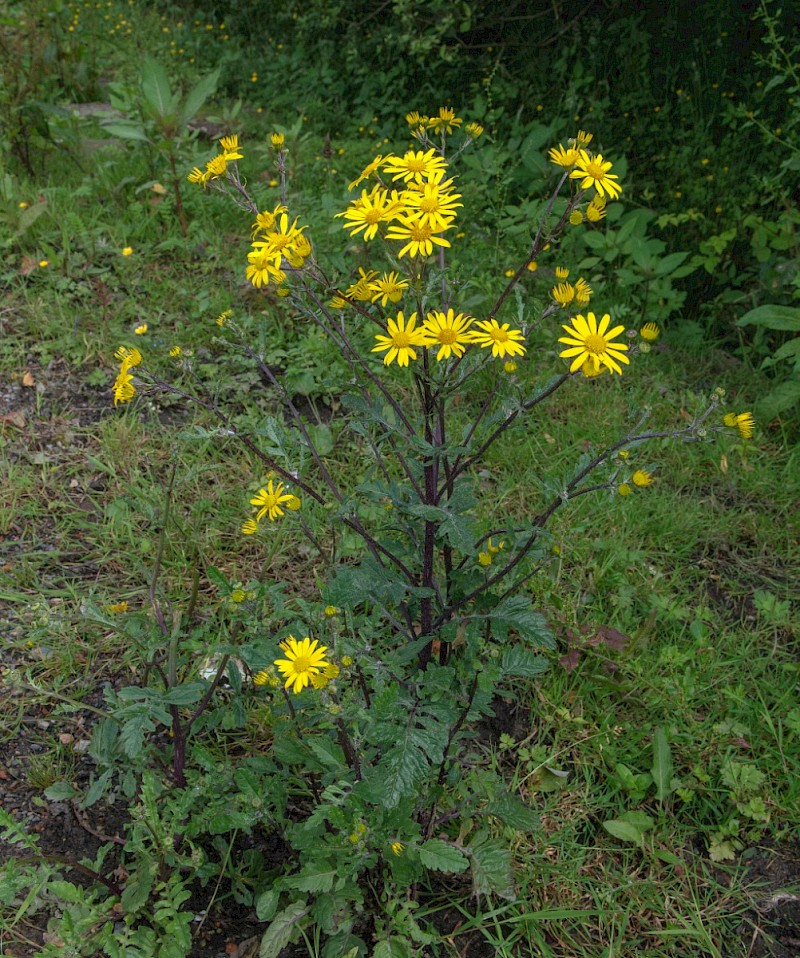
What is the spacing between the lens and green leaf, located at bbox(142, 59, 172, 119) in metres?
3.40

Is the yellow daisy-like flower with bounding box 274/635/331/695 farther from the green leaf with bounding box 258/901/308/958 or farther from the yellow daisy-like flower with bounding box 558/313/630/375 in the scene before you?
the yellow daisy-like flower with bounding box 558/313/630/375

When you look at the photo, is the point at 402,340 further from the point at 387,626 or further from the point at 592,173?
the point at 387,626

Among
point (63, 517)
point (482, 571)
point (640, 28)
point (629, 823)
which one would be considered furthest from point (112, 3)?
point (629, 823)

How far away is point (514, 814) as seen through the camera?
165 centimetres

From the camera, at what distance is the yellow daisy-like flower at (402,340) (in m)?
1.27

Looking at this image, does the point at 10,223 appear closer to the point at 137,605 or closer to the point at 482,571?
the point at 137,605

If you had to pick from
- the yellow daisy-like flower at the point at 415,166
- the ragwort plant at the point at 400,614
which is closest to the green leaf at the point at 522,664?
the ragwort plant at the point at 400,614

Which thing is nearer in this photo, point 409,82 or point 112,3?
point 409,82

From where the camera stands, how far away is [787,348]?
2801 millimetres

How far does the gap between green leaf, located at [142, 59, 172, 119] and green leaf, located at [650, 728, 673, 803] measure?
3.14 meters

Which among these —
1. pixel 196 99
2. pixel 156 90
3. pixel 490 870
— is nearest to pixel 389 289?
pixel 490 870

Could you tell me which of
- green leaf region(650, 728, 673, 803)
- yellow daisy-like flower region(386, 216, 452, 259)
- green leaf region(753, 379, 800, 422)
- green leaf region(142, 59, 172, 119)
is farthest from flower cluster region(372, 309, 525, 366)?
green leaf region(142, 59, 172, 119)

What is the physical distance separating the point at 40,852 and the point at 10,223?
2.63m

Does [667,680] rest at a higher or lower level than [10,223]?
lower
